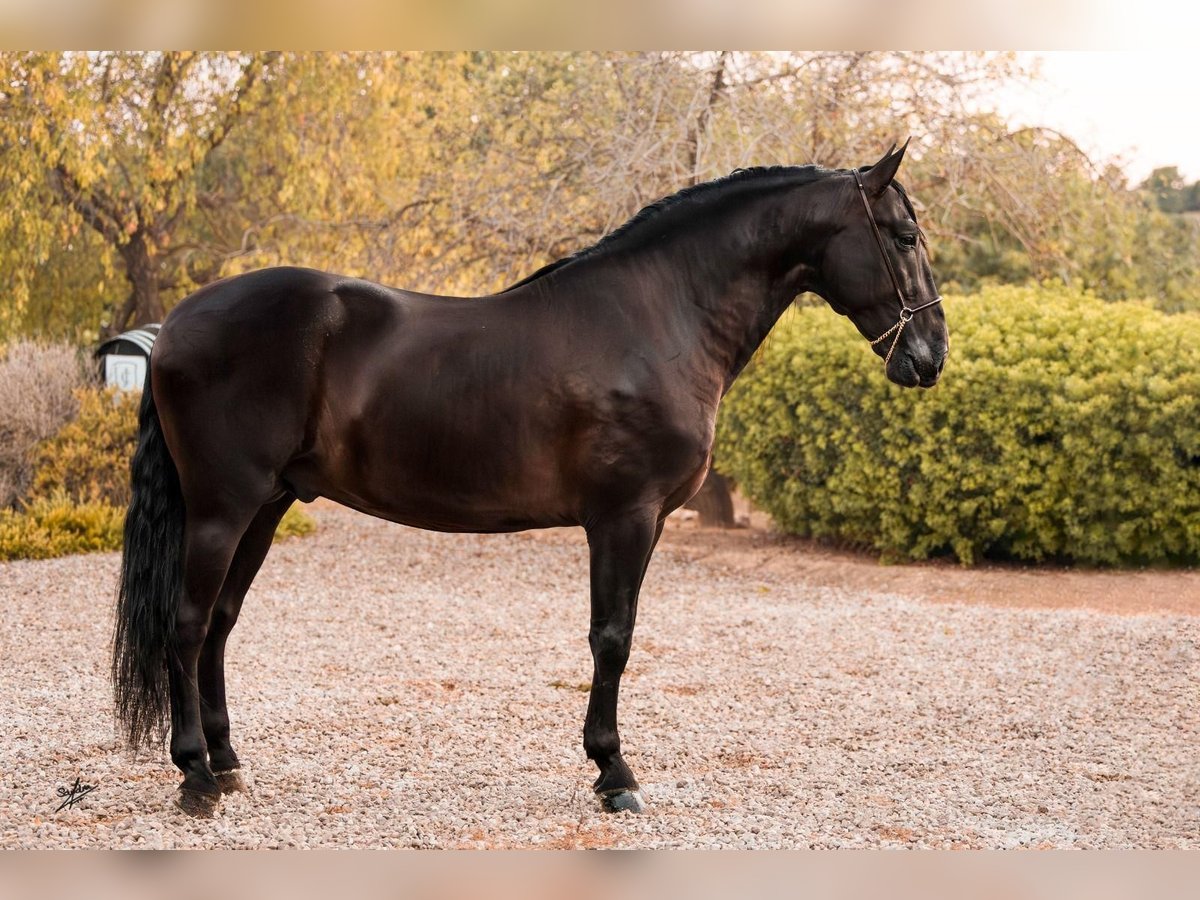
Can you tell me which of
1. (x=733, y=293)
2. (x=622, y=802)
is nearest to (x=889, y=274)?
(x=733, y=293)

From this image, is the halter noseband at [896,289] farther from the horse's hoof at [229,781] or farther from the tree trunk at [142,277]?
the tree trunk at [142,277]

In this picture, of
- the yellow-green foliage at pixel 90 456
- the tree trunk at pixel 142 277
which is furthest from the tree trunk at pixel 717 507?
the tree trunk at pixel 142 277

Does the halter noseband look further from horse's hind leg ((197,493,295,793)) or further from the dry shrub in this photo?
the dry shrub

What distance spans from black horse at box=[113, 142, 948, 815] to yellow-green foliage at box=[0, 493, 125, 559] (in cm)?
518

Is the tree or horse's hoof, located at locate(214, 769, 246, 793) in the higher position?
the tree

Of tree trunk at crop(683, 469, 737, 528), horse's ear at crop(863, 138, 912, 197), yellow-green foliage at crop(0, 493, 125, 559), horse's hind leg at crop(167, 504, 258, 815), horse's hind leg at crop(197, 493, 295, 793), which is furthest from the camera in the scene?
tree trunk at crop(683, 469, 737, 528)

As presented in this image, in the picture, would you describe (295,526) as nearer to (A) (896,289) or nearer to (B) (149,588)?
(B) (149,588)

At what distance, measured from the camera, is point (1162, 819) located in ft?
13.8

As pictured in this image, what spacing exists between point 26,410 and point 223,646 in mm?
6900

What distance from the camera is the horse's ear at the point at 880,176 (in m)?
3.76

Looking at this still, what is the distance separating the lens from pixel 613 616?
388 cm

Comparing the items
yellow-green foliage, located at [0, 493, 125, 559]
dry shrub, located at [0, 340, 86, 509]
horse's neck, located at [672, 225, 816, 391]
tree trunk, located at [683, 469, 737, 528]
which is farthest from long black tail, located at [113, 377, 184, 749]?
tree trunk, located at [683, 469, 737, 528]

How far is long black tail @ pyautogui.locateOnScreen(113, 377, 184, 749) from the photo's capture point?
13.1ft
